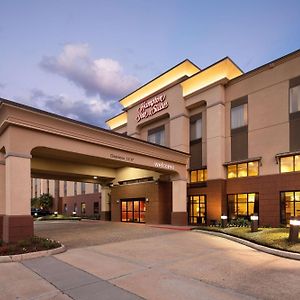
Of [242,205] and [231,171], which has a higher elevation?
[231,171]

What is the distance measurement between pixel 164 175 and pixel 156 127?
21.7 ft

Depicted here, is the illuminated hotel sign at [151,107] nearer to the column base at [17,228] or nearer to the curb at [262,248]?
the curb at [262,248]

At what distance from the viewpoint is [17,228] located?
44.3 feet

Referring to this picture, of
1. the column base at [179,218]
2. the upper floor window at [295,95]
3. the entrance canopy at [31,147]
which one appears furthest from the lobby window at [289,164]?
the entrance canopy at [31,147]

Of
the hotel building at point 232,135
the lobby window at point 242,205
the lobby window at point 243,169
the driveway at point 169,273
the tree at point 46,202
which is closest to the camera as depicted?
the driveway at point 169,273

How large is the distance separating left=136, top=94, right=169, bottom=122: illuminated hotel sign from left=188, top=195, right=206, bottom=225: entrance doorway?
9.72 metres

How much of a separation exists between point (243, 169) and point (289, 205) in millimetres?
4552

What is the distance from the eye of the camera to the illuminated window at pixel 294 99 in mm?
21281

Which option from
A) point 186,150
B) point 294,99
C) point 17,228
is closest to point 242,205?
point 186,150

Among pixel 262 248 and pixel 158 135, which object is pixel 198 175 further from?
pixel 262 248

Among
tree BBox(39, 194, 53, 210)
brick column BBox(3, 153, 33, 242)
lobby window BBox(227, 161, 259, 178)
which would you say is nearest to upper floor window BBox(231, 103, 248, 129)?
lobby window BBox(227, 161, 259, 178)

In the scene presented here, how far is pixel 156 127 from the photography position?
32125mm

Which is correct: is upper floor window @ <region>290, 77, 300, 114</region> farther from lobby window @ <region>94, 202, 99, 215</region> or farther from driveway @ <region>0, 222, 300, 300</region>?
lobby window @ <region>94, 202, 99, 215</region>

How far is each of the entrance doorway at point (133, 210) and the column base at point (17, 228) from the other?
16797 millimetres
